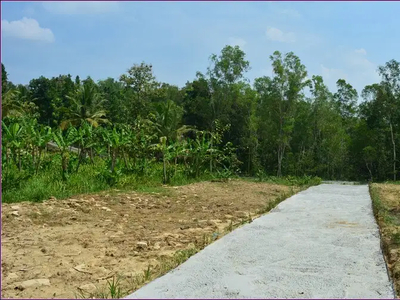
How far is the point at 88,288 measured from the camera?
285 cm

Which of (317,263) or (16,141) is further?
(16,141)

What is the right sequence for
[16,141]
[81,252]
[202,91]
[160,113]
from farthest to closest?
[202,91] < [160,113] < [16,141] < [81,252]

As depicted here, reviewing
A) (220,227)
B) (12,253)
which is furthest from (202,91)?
(12,253)

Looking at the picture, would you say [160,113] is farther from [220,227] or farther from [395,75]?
[395,75]

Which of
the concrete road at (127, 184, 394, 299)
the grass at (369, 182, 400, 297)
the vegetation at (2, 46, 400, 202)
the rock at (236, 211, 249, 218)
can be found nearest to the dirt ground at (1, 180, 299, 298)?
the rock at (236, 211, 249, 218)

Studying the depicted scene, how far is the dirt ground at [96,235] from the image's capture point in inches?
118

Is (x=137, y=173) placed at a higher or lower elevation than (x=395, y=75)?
lower

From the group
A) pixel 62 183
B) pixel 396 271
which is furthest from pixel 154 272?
pixel 62 183

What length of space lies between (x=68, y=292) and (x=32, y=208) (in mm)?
2558

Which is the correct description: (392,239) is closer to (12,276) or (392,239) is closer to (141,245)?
(141,245)

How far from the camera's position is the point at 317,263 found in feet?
11.1

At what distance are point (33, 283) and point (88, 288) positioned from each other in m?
0.40

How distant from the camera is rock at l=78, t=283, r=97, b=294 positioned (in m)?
2.80

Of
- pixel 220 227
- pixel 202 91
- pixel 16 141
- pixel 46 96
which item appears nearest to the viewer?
pixel 220 227
